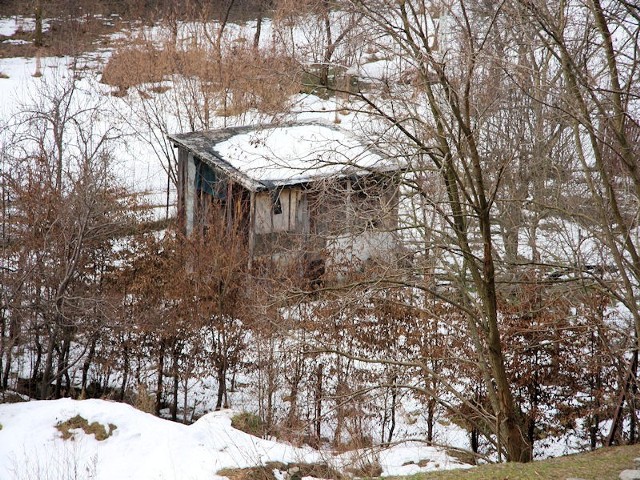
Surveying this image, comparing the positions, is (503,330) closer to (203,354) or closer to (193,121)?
(203,354)

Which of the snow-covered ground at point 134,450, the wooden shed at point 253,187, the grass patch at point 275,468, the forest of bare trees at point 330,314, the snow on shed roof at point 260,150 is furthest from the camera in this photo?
the wooden shed at point 253,187

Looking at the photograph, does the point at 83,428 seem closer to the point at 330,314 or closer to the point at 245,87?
the point at 330,314

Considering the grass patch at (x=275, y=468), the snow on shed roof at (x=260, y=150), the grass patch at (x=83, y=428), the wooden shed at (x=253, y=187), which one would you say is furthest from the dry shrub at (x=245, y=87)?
the grass patch at (x=275, y=468)

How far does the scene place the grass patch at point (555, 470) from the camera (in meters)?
6.24

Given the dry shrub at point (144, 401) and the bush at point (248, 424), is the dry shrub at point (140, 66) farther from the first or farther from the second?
the bush at point (248, 424)

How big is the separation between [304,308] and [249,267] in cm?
194

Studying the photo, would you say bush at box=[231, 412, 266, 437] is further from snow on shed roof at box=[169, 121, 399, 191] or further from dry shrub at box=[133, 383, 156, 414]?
snow on shed roof at box=[169, 121, 399, 191]

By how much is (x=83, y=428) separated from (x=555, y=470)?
7.04m

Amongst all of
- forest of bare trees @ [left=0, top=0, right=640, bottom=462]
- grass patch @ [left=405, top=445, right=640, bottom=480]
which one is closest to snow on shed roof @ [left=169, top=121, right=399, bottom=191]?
forest of bare trees @ [left=0, top=0, right=640, bottom=462]

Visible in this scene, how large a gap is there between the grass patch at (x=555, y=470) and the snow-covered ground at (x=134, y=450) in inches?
73.5

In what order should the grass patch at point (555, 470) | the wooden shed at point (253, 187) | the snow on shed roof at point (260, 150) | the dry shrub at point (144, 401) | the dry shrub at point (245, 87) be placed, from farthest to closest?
the dry shrub at point (245, 87) < the wooden shed at point (253, 187) < the snow on shed roof at point (260, 150) < the dry shrub at point (144, 401) < the grass patch at point (555, 470)

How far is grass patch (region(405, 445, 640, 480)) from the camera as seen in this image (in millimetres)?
6240

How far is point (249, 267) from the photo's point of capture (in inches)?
539

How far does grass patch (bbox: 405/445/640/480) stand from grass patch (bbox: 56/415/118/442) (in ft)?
17.9
